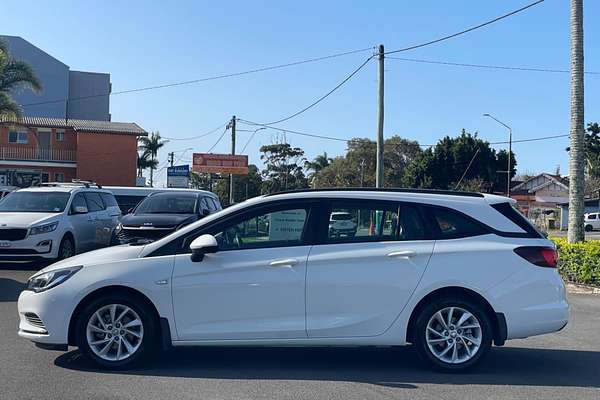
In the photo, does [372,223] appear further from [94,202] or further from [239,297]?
[94,202]

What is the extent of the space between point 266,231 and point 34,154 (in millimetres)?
45910

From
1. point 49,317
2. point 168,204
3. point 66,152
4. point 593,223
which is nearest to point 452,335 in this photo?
point 49,317

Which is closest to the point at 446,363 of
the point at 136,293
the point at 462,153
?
the point at 136,293

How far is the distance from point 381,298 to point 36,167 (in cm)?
4649

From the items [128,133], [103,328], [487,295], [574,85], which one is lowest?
[103,328]

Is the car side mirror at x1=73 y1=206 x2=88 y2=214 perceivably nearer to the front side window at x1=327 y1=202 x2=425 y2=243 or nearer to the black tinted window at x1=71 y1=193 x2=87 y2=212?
the black tinted window at x1=71 y1=193 x2=87 y2=212

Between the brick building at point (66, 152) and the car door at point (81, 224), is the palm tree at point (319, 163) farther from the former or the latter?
the car door at point (81, 224)

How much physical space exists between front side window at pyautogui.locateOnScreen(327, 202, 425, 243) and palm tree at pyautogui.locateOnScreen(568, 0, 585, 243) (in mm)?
9845

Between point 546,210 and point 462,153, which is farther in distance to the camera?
point 546,210

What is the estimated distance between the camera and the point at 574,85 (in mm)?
15477

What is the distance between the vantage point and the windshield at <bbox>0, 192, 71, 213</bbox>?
14.8 m

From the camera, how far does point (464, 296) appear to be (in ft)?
21.4

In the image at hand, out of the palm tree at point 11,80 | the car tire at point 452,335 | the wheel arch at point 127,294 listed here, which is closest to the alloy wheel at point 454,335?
the car tire at point 452,335

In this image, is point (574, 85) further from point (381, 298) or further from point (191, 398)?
point (191, 398)
